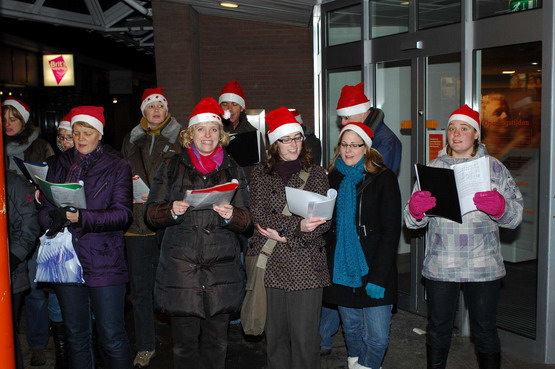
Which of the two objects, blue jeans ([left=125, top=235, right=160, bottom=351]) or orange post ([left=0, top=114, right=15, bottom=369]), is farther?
blue jeans ([left=125, top=235, right=160, bottom=351])

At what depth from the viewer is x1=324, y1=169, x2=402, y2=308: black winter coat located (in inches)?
169

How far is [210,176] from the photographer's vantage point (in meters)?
4.29

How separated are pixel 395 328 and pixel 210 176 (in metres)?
3.01

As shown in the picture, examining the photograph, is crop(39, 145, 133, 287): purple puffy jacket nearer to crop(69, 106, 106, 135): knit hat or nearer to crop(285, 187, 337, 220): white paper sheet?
crop(69, 106, 106, 135): knit hat

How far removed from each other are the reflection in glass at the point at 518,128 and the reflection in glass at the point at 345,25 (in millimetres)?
1972

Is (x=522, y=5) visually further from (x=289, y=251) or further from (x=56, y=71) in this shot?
(x=56, y=71)

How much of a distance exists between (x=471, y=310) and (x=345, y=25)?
4287mm

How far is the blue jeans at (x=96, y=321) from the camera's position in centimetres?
429

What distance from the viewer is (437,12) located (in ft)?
20.2

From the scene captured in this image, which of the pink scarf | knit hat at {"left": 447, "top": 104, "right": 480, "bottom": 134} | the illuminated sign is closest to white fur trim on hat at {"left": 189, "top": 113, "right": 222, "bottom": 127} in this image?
the pink scarf

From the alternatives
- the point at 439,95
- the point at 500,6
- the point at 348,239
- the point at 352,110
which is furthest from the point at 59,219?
the point at 439,95

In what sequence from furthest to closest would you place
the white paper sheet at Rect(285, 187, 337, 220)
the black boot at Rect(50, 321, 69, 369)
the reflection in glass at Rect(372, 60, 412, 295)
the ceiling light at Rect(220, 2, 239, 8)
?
1. the ceiling light at Rect(220, 2, 239, 8)
2. the reflection in glass at Rect(372, 60, 412, 295)
3. the black boot at Rect(50, 321, 69, 369)
4. the white paper sheet at Rect(285, 187, 337, 220)

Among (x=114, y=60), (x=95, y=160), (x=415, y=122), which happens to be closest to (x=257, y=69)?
(x=415, y=122)

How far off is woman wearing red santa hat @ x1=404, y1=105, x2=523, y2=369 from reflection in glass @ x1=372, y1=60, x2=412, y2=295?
8.06ft
